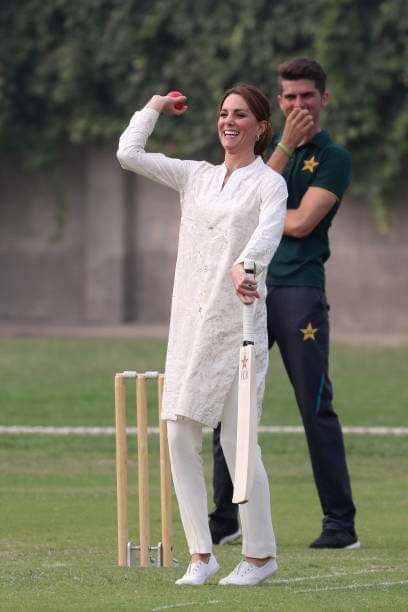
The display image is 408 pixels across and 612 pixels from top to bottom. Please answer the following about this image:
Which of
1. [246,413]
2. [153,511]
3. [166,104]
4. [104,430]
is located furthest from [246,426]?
[104,430]

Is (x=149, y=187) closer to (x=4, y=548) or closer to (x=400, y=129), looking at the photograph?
(x=400, y=129)

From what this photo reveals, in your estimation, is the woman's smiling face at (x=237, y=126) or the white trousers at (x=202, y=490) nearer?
the white trousers at (x=202, y=490)

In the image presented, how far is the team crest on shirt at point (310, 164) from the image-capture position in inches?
361

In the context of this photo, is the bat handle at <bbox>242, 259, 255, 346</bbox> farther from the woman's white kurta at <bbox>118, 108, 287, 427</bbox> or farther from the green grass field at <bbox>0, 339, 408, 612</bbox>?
the green grass field at <bbox>0, 339, 408, 612</bbox>

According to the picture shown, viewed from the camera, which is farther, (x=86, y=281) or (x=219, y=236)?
(x=86, y=281)

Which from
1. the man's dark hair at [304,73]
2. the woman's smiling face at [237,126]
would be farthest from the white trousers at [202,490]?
the man's dark hair at [304,73]

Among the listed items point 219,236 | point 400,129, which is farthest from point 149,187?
point 219,236

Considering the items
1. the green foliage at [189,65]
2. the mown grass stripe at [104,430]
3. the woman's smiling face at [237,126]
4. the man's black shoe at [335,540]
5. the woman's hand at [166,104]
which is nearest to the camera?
the woman's smiling face at [237,126]

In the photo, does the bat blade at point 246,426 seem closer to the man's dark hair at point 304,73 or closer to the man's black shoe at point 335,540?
the man's black shoe at point 335,540

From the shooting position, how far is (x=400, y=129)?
85.3 ft

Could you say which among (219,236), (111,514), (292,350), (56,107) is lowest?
(111,514)

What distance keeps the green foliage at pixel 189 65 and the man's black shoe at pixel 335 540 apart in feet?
57.6

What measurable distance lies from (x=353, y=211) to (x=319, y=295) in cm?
1814

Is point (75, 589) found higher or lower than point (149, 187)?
lower
